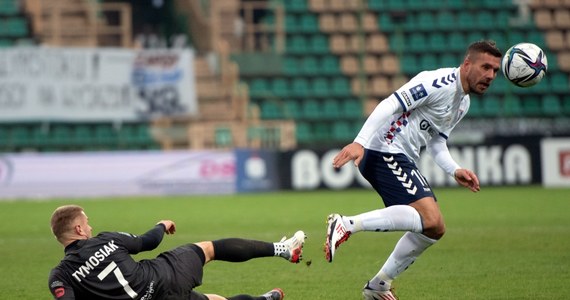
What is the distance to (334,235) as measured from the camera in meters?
7.26

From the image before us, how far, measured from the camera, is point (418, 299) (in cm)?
786

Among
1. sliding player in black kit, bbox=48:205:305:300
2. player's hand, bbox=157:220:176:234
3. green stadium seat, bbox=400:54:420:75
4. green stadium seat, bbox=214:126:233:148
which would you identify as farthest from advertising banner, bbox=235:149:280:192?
sliding player in black kit, bbox=48:205:305:300

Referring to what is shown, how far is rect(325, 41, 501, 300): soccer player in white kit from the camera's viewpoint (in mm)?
7395

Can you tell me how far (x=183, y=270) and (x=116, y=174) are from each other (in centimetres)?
1872

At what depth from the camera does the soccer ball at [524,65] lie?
308 inches

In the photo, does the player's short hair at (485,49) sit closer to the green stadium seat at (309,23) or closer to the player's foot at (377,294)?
the player's foot at (377,294)

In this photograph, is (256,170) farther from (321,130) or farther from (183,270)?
(183,270)

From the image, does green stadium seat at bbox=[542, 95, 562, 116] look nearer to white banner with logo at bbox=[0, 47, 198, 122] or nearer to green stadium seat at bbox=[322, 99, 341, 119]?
green stadium seat at bbox=[322, 99, 341, 119]

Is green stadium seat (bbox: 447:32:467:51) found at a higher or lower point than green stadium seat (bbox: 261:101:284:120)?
higher

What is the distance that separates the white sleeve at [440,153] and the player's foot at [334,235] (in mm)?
1272

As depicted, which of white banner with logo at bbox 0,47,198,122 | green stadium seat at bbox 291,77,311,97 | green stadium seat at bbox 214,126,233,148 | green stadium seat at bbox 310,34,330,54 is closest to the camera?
white banner with logo at bbox 0,47,198,122

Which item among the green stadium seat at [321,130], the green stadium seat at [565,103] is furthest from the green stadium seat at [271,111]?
the green stadium seat at [565,103]

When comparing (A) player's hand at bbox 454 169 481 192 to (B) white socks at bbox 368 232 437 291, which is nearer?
(A) player's hand at bbox 454 169 481 192

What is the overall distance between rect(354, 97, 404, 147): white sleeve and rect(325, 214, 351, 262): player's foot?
65 cm
